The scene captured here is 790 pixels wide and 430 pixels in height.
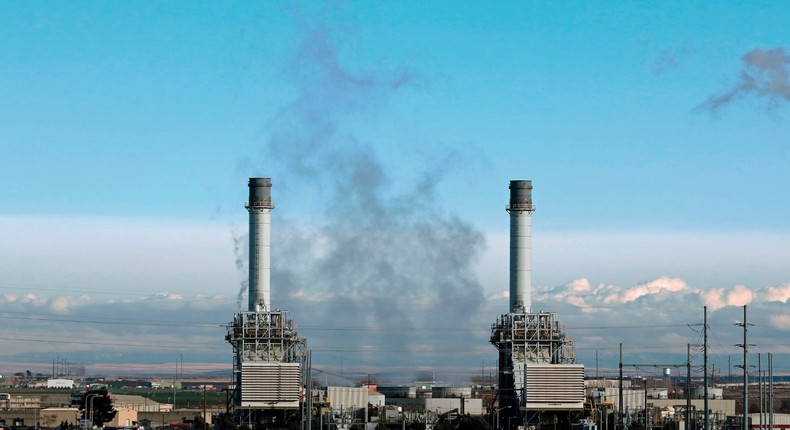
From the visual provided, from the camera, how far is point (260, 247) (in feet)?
392

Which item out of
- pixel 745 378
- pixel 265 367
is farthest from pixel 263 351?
pixel 745 378

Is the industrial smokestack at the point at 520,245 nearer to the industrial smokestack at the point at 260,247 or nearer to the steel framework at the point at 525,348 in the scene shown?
the steel framework at the point at 525,348

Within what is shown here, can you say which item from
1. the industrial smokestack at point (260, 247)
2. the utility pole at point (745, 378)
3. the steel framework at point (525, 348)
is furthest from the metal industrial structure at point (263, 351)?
the utility pole at point (745, 378)

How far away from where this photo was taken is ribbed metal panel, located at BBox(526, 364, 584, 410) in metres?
115

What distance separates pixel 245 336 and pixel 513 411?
86.4 ft

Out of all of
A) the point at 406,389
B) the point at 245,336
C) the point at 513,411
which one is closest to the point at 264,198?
the point at 245,336

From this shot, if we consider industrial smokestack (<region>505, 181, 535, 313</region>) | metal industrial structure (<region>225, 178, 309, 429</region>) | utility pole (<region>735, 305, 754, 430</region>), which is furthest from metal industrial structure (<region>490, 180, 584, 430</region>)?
utility pole (<region>735, 305, 754, 430</region>)

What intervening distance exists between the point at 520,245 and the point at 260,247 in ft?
81.6

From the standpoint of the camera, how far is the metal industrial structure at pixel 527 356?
115 meters

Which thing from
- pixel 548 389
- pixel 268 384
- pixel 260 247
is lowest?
pixel 548 389

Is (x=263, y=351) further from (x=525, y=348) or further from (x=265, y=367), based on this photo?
(x=525, y=348)

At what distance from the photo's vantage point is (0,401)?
193500 millimetres

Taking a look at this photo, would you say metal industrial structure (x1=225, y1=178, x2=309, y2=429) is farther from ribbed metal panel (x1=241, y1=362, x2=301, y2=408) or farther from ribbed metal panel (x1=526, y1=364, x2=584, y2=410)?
ribbed metal panel (x1=526, y1=364, x2=584, y2=410)

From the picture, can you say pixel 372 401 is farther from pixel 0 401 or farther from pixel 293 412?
pixel 0 401
